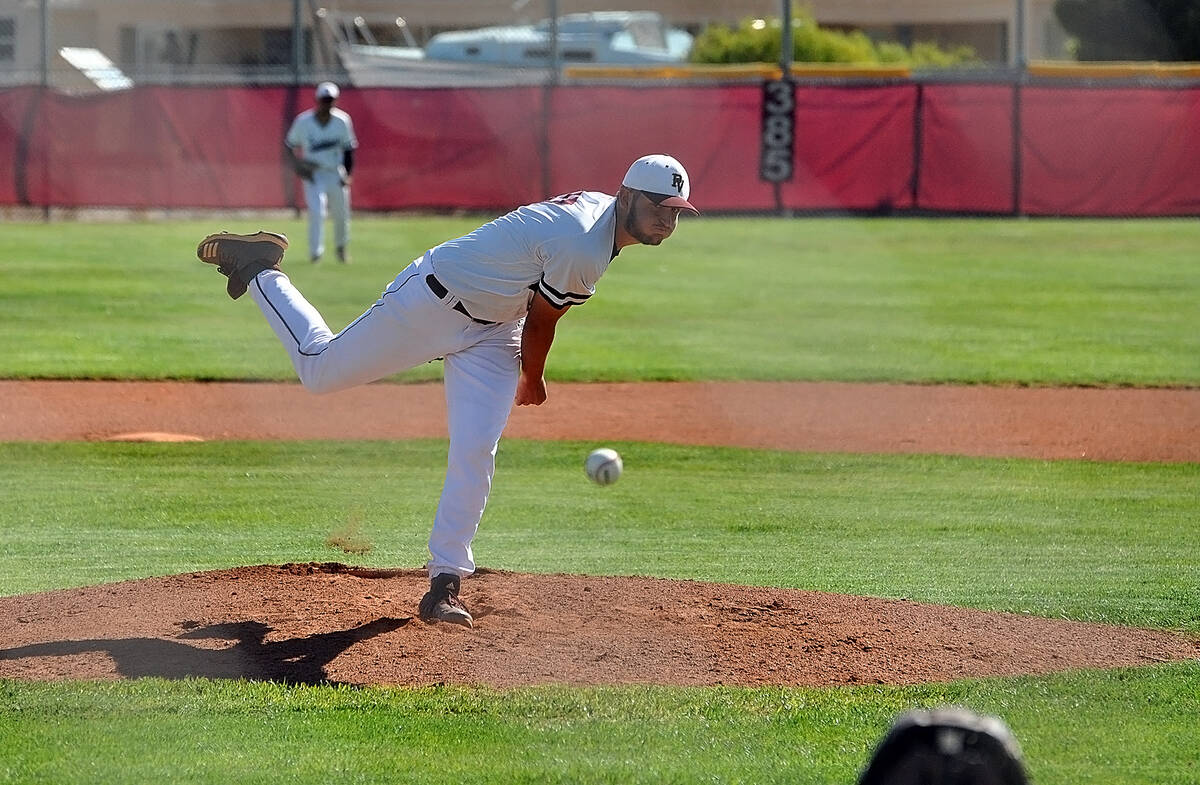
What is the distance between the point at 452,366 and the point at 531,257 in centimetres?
51

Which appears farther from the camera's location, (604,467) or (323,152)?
(323,152)

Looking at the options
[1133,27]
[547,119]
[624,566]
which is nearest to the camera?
[624,566]

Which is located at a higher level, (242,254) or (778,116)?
(778,116)

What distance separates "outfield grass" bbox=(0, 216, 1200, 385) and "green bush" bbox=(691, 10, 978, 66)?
8.30 m

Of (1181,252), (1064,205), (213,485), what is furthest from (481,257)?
(1064,205)

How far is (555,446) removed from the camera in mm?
10492

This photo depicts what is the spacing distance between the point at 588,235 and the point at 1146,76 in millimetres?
23168

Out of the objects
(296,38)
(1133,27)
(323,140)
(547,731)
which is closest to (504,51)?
(296,38)

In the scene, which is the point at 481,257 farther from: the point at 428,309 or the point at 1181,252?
the point at 1181,252

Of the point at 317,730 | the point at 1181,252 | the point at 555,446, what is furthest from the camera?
the point at 1181,252

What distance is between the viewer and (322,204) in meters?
19.0

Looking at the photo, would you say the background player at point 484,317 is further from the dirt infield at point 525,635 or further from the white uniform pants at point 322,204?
the white uniform pants at point 322,204

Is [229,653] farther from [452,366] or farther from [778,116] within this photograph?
[778,116]

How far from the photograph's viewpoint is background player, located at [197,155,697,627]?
550cm
